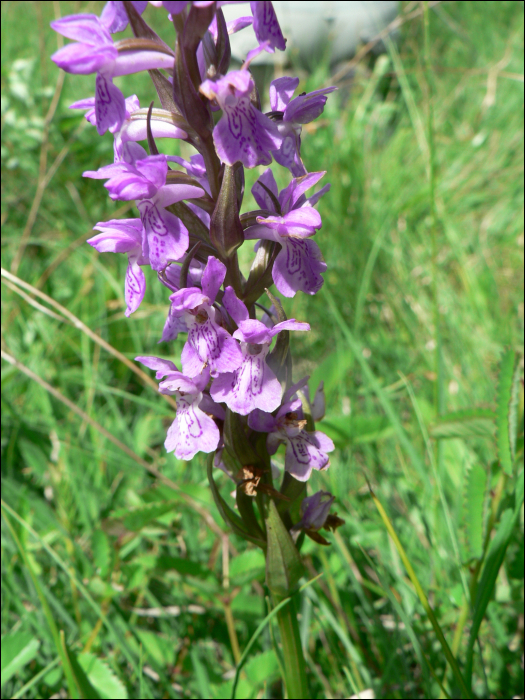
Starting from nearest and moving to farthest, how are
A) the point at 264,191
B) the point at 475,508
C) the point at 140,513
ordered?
the point at 264,191 → the point at 475,508 → the point at 140,513

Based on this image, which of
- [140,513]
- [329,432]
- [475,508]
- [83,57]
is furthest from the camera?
[329,432]

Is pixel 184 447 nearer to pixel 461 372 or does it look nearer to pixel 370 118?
pixel 461 372

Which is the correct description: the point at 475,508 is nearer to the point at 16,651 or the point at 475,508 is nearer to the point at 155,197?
the point at 155,197

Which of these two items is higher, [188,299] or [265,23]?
[265,23]

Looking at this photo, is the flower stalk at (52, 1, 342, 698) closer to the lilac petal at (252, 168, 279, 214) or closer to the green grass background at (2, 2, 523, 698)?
the lilac petal at (252, 168, 279, 214)

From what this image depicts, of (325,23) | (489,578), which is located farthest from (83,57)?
(325,23)

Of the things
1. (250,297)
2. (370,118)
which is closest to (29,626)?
Answer: (250,297)

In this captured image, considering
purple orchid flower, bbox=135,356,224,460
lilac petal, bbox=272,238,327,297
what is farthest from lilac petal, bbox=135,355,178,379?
lilac petal, bbox=272,238,327,297
